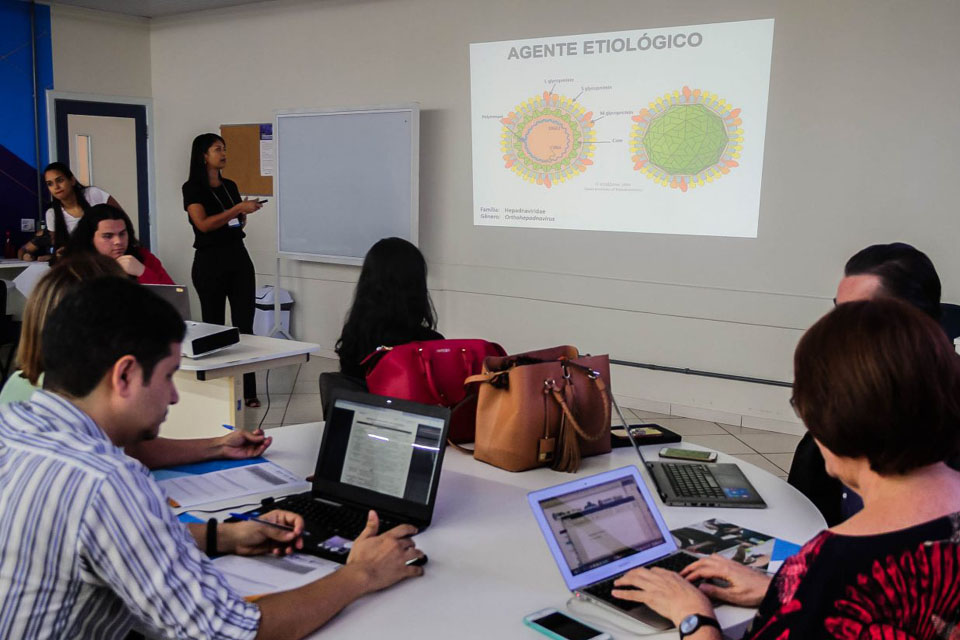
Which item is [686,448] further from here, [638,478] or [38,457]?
[38,457]

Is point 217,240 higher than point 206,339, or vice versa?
point 217,240

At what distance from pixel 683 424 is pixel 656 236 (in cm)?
114

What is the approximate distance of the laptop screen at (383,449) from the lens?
1731 mm

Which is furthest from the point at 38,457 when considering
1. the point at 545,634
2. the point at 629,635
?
the point at 629,635

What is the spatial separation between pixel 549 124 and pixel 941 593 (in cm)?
451

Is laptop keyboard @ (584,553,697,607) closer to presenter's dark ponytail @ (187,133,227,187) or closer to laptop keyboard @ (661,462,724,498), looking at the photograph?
laptop keyboard @ (661,462,724,498)

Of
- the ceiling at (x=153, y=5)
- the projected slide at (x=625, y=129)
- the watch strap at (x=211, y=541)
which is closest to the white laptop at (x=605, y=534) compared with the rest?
the watch strap at (x=211, y=541)

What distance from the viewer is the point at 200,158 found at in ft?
16.9

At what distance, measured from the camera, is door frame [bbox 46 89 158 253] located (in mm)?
7098

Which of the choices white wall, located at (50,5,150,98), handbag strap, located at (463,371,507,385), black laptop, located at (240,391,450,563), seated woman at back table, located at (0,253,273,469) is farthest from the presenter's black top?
black laptop, located at (240,391,450,563)

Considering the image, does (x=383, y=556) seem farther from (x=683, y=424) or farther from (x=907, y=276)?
(x=683, y=424)

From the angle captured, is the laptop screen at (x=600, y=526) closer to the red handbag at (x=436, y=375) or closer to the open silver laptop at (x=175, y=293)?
the red handbag at (x=436, y=375)

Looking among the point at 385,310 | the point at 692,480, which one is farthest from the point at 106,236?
the point at 692,480

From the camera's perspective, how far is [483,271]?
5.71 meters
